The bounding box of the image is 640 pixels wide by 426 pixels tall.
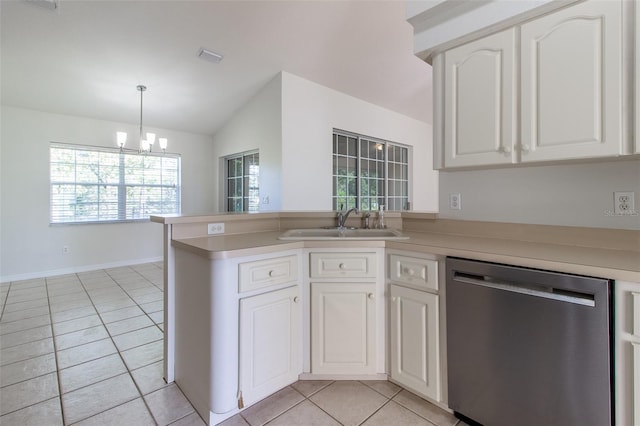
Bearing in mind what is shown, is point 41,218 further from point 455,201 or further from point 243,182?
point 455,201

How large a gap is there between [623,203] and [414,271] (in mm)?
1071

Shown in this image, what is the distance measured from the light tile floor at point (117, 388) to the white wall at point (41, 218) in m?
1.57

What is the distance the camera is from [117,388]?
5.74ft

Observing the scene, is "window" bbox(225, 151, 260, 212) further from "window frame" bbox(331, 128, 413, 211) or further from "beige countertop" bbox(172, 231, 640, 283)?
"beige countertop" bbox(172, 231, 640, 283)

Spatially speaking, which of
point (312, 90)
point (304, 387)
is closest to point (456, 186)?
point (304, 387)

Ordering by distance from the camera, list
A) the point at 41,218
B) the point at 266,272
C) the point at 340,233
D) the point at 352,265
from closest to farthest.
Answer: the point at 266,272, the point at 352,265, the point at 340,233, the point at 41,218

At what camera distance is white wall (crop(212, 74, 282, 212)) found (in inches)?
148

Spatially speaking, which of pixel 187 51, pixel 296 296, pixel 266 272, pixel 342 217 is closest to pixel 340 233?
pixel 342 217

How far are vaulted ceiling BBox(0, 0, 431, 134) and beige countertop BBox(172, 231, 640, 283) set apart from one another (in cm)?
239

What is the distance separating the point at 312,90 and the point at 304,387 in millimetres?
3546

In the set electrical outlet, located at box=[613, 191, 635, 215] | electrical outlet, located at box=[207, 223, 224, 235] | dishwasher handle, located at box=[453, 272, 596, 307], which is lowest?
dishwasher handle, located at box=[453, 272, 596, 307]

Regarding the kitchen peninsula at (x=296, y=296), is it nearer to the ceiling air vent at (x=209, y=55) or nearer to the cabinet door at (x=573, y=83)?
the cabinet door at (x=573, y=83)

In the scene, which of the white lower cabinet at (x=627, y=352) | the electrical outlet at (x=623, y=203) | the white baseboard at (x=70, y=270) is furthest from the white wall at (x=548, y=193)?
the white baseboard at (x=70, y=270)

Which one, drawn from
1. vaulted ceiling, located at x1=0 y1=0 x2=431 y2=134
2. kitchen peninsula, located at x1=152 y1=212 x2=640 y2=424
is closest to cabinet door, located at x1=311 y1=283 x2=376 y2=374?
kitchen peninsula, located at x1=152 y1=212 x2=640 y2=424
